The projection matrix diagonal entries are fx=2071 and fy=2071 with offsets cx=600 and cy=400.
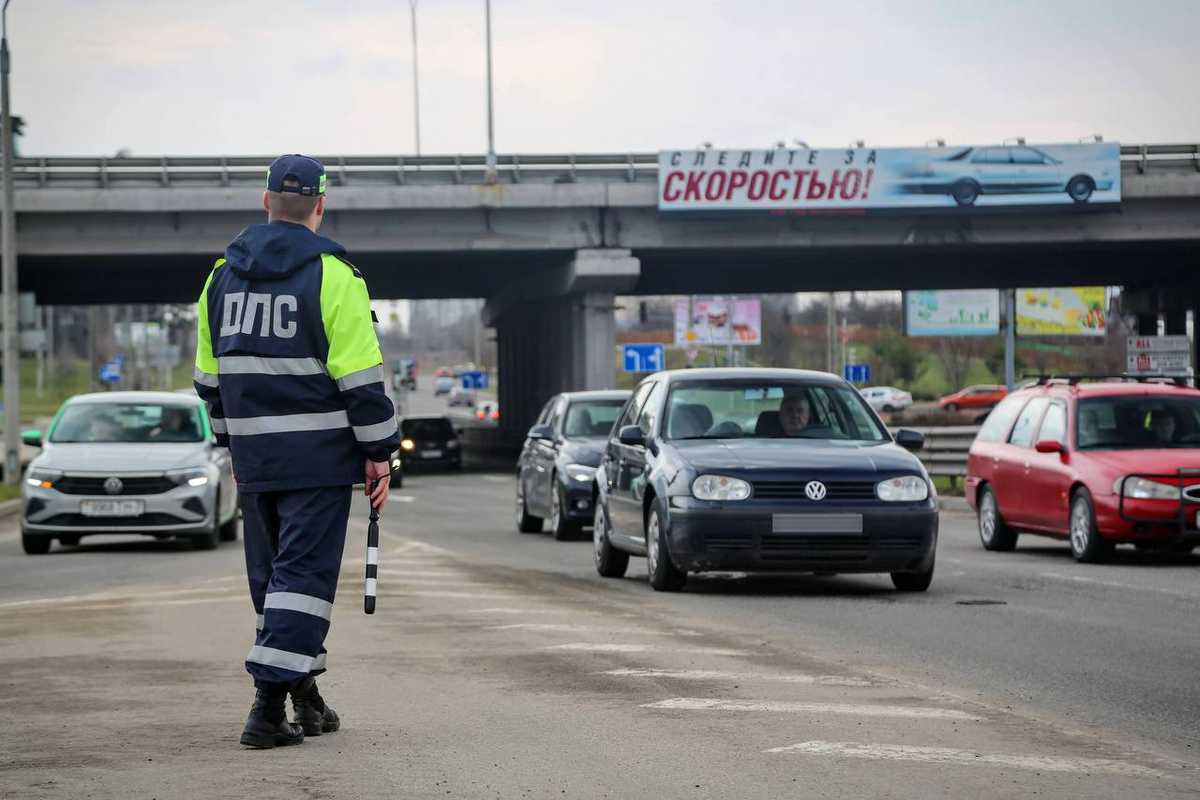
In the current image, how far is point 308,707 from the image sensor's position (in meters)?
6.91

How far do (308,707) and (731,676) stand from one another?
254cm

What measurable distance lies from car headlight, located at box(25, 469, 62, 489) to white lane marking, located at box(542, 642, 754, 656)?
1106cm

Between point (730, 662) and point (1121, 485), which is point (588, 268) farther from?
point (730, 662)

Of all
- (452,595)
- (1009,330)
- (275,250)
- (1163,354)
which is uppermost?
(1009,330)

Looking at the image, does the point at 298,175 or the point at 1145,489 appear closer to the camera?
the point at 298,175

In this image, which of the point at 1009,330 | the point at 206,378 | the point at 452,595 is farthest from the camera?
the point at 1009,330

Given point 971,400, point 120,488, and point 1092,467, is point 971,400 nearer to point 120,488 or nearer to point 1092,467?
point 120,488

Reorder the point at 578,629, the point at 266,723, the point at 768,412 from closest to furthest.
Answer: the point at 266,723
the point at 578,629
the point at 768,412

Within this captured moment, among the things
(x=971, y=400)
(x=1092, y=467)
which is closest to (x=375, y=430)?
(x=1092, y=467)

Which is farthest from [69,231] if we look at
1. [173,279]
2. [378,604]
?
[378,604]

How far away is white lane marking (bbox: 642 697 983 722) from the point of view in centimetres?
775

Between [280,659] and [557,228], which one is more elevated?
[557,228]

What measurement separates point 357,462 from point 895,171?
4578 cm

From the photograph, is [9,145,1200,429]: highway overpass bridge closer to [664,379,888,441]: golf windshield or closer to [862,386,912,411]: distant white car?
[664,379,888,441]: golf windshield
